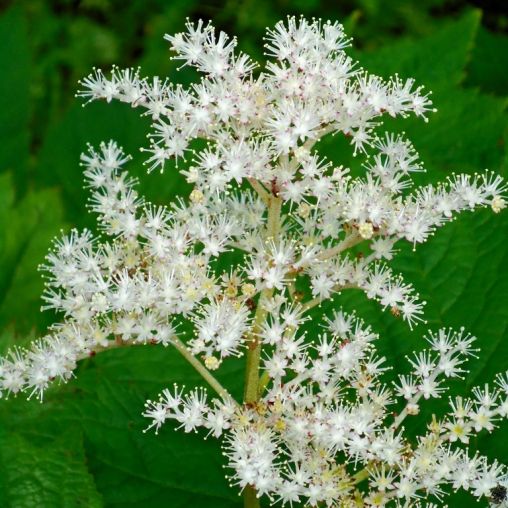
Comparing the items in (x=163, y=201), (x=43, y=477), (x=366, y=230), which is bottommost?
(x=43, y=477)

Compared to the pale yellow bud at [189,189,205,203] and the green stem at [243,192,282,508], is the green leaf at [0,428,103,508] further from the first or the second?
the pale yellow bud at [189,189,205,203]

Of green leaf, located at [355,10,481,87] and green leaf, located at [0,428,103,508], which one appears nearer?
green leaf, located at [0,428,103,508]

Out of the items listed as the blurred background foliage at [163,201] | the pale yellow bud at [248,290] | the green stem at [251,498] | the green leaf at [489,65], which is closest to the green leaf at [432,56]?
the blurred background foliage at [163,201]

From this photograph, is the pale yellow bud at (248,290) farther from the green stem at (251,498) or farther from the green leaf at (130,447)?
the green leaf at (130,447)

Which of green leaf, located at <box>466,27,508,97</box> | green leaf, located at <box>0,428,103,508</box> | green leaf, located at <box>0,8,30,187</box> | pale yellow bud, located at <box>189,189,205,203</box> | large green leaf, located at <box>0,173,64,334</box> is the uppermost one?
green leaf, located at <box>466,27,508,97</box>

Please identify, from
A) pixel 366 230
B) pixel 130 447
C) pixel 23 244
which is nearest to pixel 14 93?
pixel 23 244

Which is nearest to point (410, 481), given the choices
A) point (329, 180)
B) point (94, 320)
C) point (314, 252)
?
point (314, 252)

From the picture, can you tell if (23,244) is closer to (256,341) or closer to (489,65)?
(256,341)

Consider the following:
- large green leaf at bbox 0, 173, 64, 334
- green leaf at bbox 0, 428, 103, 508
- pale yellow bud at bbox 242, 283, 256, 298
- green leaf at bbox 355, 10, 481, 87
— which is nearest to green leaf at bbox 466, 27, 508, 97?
green leaf at bbox 355, 10, 481, 87
